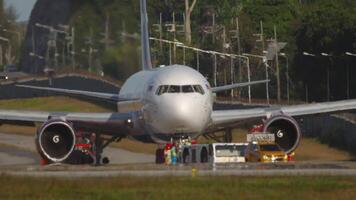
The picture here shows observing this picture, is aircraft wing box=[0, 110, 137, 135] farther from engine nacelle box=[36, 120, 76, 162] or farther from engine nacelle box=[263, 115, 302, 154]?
engine nacelle box=[263, 115, 302, 154]

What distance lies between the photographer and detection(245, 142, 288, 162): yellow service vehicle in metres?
59.6

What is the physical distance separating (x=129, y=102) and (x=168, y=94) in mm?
6196

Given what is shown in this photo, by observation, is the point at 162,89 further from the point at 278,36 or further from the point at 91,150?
the point at 278,36

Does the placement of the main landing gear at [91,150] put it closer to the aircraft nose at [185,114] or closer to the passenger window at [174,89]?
the aircraft nose at [185,114]

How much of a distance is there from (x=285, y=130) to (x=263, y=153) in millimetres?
3687

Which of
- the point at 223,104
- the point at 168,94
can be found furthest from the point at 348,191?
the point at 223,104

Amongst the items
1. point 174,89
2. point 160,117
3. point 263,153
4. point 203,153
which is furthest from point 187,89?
point 263,153

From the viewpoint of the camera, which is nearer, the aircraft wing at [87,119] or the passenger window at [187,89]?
the passenger window at [187,89]

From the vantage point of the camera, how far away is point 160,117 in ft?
196

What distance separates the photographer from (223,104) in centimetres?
11062

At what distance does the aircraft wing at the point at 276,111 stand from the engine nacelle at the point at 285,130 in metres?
0.68

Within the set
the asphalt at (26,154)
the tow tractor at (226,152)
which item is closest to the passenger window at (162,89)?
the tow tractor at (226,152)

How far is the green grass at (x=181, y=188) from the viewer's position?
36750mm

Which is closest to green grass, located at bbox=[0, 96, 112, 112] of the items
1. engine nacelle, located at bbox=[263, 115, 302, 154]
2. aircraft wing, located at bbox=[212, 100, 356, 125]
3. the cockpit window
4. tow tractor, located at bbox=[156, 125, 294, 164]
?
aircraft wing, located at bbox=[212, 100, 356, 125]
